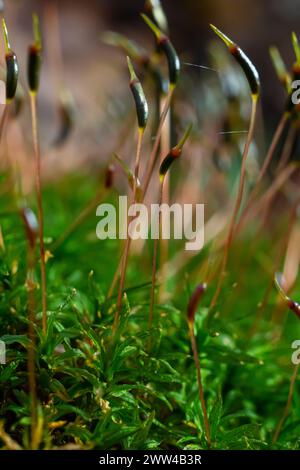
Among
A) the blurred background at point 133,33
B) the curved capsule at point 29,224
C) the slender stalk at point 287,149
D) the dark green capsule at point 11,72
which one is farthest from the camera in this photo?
the blurred background at point 133,33

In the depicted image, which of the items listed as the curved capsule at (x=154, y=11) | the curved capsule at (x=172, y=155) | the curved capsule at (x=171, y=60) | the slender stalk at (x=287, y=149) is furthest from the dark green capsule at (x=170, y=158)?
the slender stalk at (x=287, y=149)

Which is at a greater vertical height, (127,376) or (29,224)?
(29,224)

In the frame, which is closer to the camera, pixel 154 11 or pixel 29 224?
pixel 29 224

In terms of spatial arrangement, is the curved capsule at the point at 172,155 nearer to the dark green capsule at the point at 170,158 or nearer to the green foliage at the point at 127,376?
the dark green capsule at the point at 170,158

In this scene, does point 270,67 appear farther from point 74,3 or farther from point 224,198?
point 224,198

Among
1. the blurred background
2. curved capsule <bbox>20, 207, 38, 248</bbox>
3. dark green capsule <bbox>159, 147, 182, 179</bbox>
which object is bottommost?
curved capsule <bbox>20, 207, 38, 248</bbox>

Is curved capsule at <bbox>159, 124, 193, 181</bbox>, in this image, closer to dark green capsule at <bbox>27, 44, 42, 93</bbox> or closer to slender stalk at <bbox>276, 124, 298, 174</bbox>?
dark green capsule at <bbox>27, 44, 42, 93</bbox>

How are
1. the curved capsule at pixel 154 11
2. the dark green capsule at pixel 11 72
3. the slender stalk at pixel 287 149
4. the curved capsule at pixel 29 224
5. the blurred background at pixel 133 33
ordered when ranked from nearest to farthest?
the curved capsule at pixel 29 224
the dark green capsule at pixel 11 72
the curved capsule at pixel 154 11
the slender stalk at pixel 287 149
the blurred background at pixel 133 33

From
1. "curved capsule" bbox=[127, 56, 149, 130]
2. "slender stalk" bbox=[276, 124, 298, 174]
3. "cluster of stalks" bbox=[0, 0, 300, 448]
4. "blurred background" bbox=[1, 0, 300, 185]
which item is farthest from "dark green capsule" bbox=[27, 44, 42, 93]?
"blurred background" bbox=[1, 0, 300, 185]

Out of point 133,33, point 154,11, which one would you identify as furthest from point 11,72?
point 133,33

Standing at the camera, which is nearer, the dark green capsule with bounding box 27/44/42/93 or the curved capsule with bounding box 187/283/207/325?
the curved capsule with bounding box 187/283/207/325

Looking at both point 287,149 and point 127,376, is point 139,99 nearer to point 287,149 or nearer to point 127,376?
point 127,376
